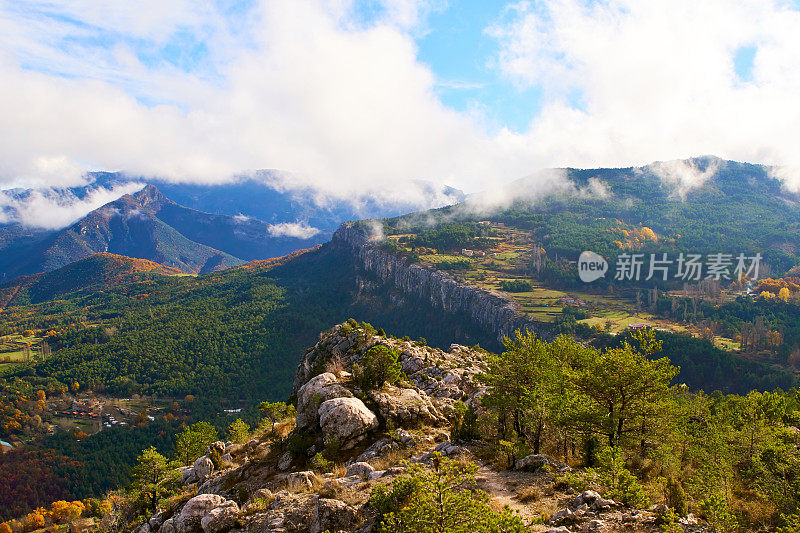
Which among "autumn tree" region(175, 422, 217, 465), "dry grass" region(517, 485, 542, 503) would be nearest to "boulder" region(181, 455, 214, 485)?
"autumn tree" region(175, 422, 217, 465)

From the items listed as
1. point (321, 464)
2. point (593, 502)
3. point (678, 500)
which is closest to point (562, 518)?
point (593, 502)

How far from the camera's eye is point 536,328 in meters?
132

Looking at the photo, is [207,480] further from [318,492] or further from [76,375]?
[76,375]

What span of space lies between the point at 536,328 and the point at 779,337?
73.1 m

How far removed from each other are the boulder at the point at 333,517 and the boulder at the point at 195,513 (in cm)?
688

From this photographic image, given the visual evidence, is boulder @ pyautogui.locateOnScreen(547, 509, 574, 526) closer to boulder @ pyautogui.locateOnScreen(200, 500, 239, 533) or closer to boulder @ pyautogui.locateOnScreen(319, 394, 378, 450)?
boulder @ pyautogui.locateOnScreen(200, 500, 239, 533)

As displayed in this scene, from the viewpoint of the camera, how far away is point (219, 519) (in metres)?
21.0

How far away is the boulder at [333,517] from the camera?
59.2 ft

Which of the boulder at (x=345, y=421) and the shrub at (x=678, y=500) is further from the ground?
the shrub at (x=678, y=500)

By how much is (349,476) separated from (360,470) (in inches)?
31.0

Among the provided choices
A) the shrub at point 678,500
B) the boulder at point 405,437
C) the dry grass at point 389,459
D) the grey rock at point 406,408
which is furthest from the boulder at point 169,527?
the shrub at point 678,500

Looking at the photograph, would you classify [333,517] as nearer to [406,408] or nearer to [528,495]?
[528,495]

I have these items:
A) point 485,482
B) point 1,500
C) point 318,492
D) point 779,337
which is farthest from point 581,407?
point 1,500

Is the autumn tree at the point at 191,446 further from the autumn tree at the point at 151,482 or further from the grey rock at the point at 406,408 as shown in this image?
the grey rock at the point at 406,408
